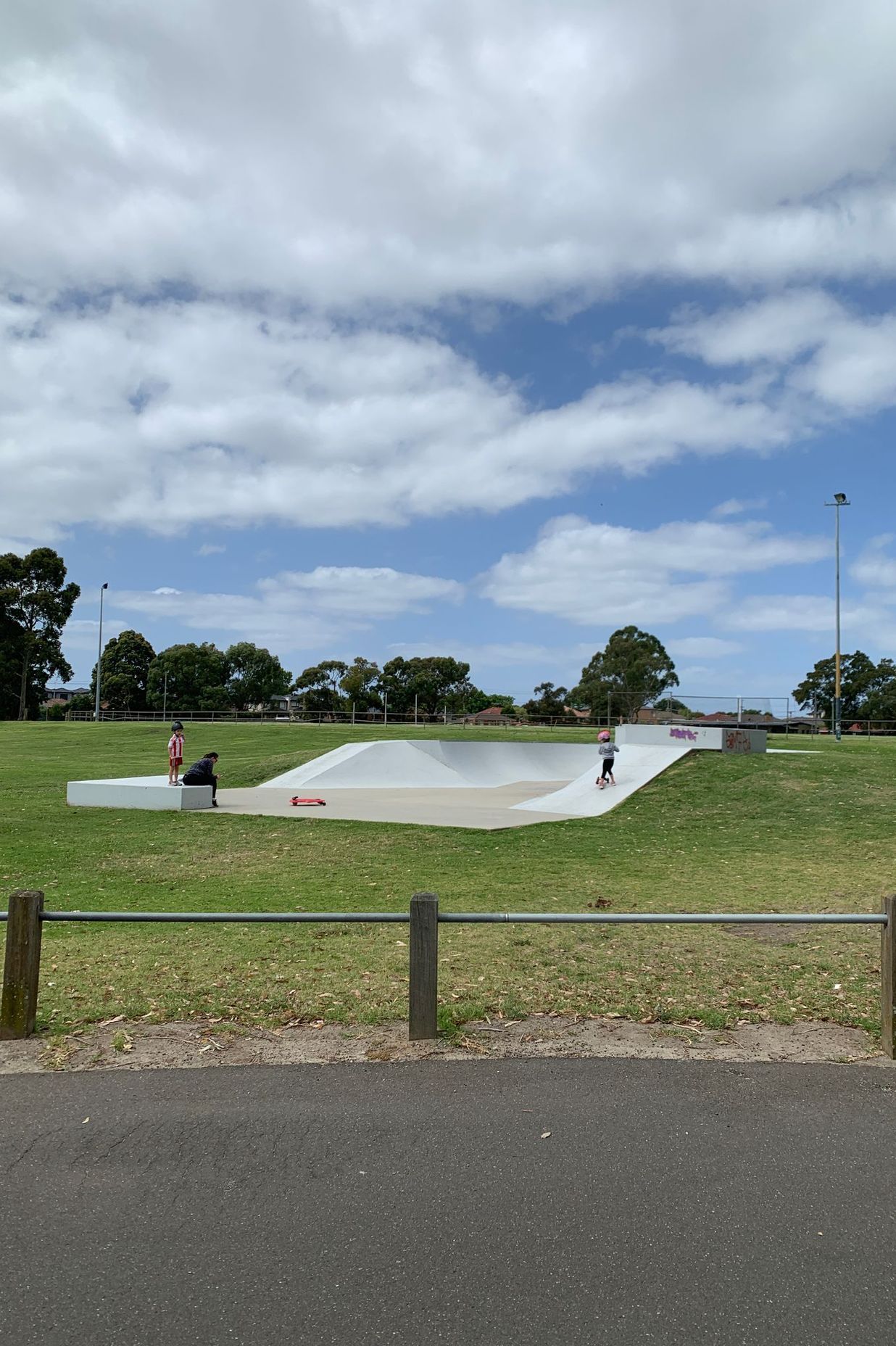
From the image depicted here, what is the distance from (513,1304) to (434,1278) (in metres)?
0.28

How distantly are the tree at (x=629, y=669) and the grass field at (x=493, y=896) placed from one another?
233 ft

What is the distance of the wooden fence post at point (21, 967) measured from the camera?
4969 mm

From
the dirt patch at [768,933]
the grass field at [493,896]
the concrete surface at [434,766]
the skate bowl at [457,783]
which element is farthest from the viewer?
the concrete surface at [434,766]

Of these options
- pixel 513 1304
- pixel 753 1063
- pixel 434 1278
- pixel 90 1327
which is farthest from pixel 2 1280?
pixel 753 1063

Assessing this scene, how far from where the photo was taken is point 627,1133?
150 inches

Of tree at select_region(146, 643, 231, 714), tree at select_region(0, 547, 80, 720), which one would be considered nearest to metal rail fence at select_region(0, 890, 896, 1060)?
tree at select_region(0, 547, 80, 720)

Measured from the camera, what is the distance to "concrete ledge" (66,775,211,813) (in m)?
17.2

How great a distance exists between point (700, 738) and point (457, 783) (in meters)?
7.43

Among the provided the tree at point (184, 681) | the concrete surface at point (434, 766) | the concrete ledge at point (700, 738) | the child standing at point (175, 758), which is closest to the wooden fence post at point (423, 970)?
the child standing at point (175, 758)

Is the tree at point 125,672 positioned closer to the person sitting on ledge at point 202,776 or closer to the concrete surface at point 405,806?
the concrete surface at point 405,806

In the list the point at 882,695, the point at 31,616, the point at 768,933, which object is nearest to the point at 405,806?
the point at 768,933

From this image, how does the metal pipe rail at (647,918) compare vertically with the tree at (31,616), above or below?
below

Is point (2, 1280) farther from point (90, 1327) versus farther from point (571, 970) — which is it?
point (571, 970)

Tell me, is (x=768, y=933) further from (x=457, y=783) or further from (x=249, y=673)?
(x=249, y=673)
